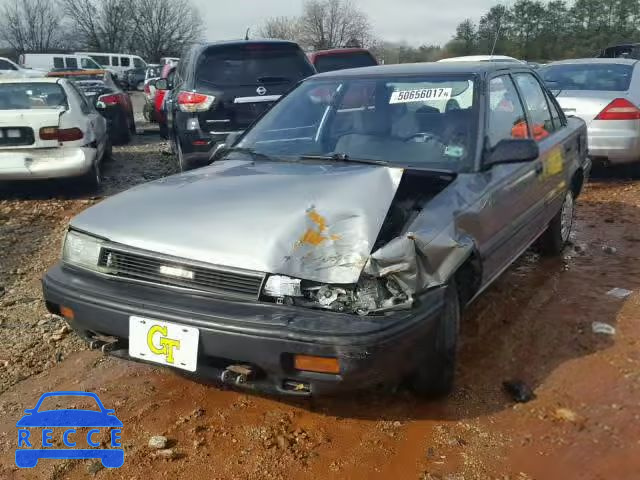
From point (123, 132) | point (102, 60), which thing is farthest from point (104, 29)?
point (123, 132)

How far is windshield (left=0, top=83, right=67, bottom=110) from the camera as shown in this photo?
695 centimetres

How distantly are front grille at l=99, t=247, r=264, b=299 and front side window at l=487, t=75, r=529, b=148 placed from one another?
167 cm

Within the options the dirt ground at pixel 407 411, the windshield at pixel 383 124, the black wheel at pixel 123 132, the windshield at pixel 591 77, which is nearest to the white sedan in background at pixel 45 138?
the dirt ground at pixel 407 411

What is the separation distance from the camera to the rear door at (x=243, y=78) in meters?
6.41

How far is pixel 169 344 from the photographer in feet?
7.73

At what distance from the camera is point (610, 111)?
7.01 meters

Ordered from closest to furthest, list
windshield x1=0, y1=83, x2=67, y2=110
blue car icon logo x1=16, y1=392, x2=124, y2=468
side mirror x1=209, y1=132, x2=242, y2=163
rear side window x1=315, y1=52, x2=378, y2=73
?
blue car icon logo x1=16, y1=392, x2=124, y2=468 < side mirror x1=209, y1=132, x2=242, y2=163 < windshield x1=0, y1=83, x2=67, y2=110 < rear side window x1=315, y1=52, x2=378, y2=73

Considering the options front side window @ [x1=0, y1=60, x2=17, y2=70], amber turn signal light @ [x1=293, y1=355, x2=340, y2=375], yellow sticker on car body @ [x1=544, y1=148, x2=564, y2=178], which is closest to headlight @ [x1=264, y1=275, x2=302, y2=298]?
amber turn signal light @ [x1=293, y1=355, x2=340, y2=375]

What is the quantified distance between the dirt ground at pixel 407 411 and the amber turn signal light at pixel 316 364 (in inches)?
17.1

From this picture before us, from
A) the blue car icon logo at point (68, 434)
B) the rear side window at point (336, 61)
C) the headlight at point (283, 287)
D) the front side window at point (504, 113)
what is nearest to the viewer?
the headlight at point (283, 287)

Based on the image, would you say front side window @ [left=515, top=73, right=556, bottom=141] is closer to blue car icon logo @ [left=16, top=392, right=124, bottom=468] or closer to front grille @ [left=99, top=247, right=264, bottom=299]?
front grille @ [left=99, top=247, right=264, bottom=299]

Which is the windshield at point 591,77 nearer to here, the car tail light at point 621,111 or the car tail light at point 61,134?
the car tail light at point 621,111

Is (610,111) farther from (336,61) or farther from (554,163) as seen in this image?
(336,61)

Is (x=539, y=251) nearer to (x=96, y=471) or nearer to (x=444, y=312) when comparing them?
(x=444, y=312)
